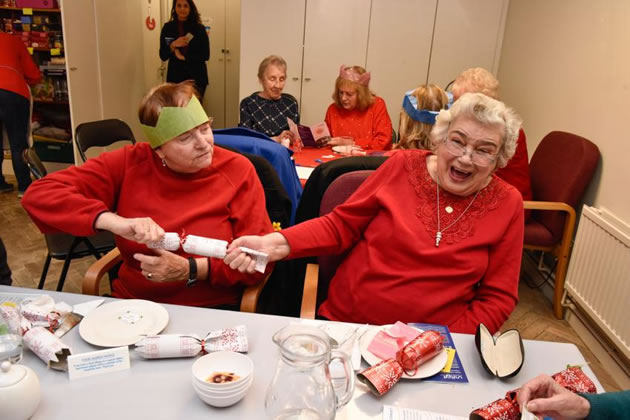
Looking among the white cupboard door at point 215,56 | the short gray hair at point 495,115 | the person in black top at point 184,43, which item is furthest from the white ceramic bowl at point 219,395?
the white cupboard door at point 215,56

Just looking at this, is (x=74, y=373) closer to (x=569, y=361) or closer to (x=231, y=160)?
(x=231, y=160)

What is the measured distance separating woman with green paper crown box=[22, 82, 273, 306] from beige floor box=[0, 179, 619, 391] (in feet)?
5.19

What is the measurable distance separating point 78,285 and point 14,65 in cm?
240

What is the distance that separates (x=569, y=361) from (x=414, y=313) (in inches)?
18.5

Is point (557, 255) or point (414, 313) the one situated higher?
point (414, 313)

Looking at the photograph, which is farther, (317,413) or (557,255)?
(557,255)

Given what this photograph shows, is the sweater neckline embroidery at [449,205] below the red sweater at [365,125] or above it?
above

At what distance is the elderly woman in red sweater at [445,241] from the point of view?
1.60 m

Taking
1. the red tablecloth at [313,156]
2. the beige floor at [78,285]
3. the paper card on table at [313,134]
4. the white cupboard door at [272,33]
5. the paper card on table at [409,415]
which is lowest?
the beige floor at [78,285]

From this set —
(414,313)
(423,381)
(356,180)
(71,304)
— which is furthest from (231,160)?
(423,381)

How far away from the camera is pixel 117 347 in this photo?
1.21 meters

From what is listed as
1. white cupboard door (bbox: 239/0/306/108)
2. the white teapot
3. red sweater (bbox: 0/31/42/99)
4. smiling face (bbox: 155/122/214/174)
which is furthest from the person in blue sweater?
red sweater (bbox: 0/31/42/99)

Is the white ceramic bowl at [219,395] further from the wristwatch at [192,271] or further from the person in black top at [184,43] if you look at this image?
the person in black top at [184,43]

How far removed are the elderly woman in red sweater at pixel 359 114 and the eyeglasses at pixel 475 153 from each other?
2.32m
